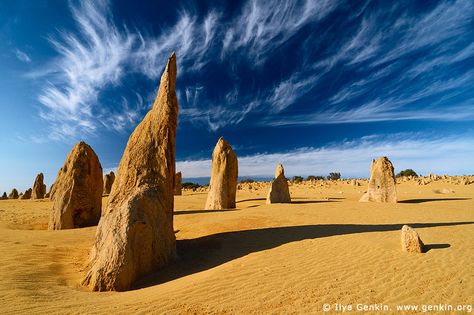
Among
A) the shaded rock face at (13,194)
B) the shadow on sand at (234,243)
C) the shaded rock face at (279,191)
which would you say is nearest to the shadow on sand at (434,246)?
the shadow on sand at (234,243)

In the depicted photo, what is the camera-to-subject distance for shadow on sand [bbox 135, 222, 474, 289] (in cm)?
706

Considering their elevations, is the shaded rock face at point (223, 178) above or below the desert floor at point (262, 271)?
above

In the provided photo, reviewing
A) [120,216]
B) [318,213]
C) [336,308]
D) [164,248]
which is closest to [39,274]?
[120,216]

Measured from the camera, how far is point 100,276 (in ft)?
20.2

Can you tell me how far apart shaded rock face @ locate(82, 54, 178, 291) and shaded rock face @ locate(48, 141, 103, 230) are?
534 centimetres

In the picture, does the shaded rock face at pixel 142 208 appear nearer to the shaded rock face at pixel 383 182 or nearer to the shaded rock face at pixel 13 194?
the shaded rock face at pixel 383 182

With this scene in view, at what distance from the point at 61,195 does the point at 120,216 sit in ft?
23.8

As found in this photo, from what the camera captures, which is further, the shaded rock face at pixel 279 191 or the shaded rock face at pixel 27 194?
the shaded rock face at pixel 27 194

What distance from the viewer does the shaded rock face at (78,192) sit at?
12.4 metres

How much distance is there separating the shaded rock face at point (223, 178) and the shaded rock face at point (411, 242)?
11184 millimetres

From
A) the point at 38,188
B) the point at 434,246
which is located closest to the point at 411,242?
the point at 434,246

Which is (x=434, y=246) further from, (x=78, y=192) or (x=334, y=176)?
(x=334, y=176)

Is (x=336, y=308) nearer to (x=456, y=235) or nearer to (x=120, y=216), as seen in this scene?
(x=120, y=216)

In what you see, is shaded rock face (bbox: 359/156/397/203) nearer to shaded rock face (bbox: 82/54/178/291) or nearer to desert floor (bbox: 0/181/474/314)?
desert floor (bbox: 0/181/474/314)
